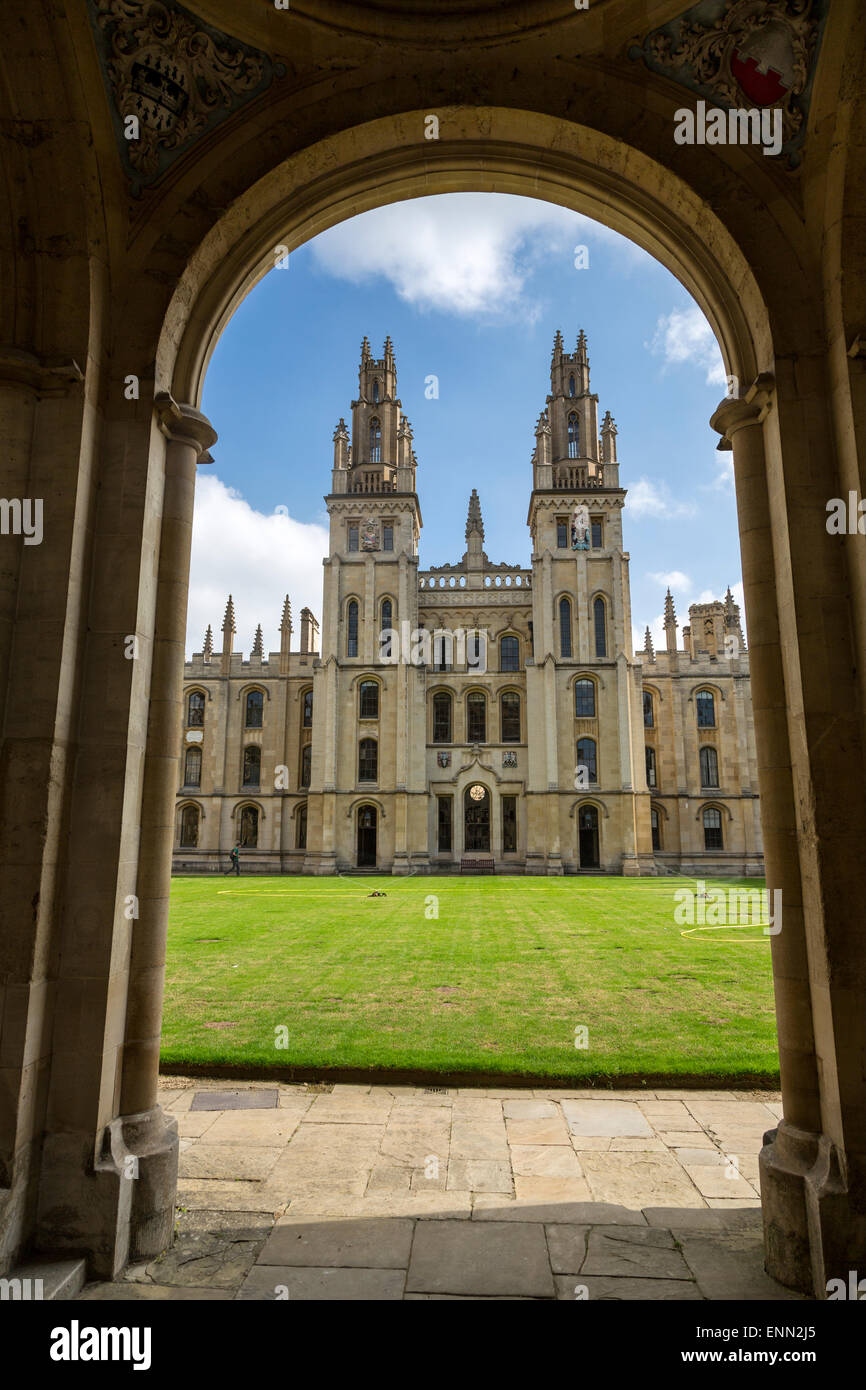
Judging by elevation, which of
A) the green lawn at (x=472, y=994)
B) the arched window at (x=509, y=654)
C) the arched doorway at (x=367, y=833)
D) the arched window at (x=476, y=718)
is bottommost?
the green lawn at (x=472, y=994)

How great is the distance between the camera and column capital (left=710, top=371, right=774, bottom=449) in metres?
4.12

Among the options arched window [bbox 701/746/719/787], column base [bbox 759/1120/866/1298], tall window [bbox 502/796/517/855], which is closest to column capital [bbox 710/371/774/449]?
column base [bbox 759/1120/866/1298]

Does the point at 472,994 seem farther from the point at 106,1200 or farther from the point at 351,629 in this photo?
the point at 351,629

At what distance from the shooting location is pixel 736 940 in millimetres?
14055

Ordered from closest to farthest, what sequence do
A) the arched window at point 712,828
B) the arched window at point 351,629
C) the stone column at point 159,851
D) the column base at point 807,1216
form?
the column base at point 807,1216 → the stone column at point 159,851 → the arched window at point 351,629 → the arched window at point 712,828

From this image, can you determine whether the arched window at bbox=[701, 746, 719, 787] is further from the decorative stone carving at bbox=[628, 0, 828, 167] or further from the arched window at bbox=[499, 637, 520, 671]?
the decorative stone carving at bbox=[628, 0, 828, 167]

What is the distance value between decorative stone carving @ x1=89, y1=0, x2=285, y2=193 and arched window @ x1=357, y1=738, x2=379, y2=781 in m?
35.5

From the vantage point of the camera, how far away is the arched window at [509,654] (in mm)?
41188

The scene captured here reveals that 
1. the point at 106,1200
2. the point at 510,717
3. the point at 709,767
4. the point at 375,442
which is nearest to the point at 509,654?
the point at 510,717

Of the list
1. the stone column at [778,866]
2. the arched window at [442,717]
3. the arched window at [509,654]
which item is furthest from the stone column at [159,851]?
the arched window at [509,654]

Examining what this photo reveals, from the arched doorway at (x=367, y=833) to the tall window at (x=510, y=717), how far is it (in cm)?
793

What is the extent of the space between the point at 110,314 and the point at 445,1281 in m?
5.18

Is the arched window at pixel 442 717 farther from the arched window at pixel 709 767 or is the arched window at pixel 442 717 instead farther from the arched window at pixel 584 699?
the arched window at pixel 709 767
